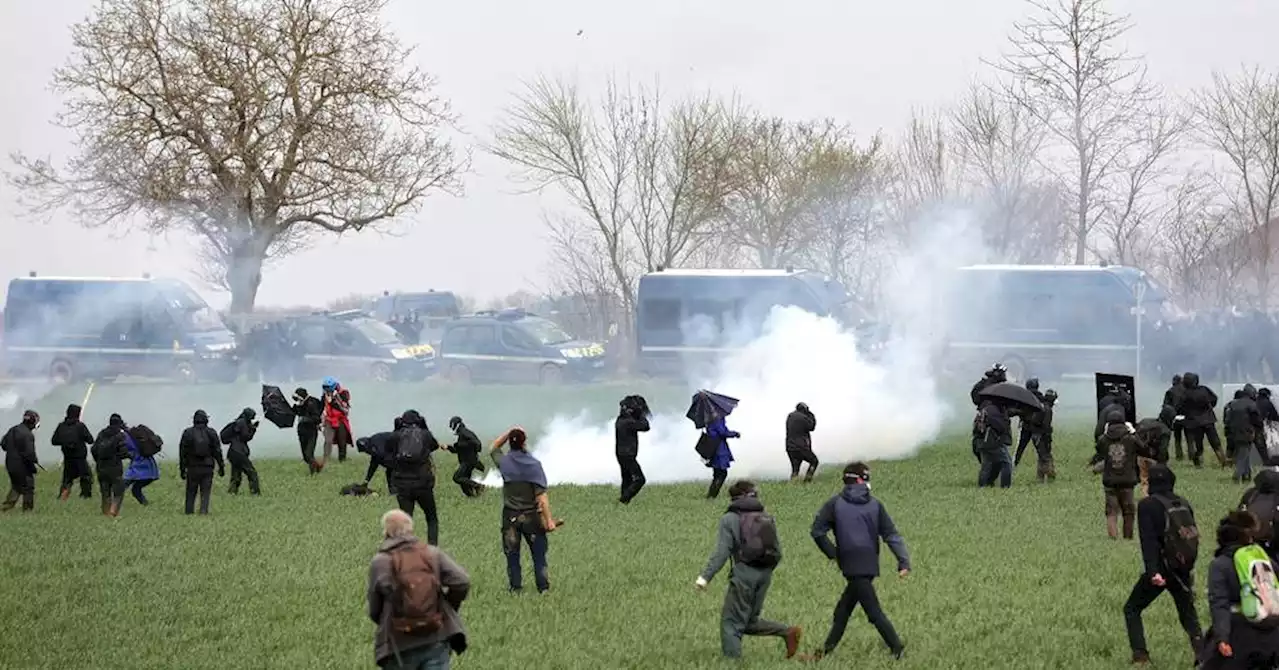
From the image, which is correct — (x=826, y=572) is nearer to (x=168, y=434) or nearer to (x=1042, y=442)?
(x=1042, y=442)

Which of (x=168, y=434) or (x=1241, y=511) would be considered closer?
(x=1241, y=511)

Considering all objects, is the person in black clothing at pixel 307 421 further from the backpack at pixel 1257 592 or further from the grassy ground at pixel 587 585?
Answer: the backpack at pixel 1257 592

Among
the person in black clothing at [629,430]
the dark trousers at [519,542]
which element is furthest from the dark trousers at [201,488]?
the dark trousers at [519,542]

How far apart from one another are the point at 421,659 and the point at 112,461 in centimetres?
1606

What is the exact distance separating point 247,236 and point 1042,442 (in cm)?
2946

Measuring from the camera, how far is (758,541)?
13211 mm

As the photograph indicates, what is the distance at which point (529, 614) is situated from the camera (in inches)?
622

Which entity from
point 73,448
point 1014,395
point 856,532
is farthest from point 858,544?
point 73,448

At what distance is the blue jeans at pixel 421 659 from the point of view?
1042 centimetres

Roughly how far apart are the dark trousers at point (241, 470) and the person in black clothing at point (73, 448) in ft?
7.42

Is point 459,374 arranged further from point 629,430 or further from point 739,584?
point 739,584

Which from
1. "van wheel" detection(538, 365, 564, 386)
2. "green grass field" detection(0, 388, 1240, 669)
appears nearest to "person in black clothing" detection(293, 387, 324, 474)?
"green grass field" detection(0, 388, 1240, 669)

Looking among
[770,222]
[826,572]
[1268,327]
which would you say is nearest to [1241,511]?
[826,572]

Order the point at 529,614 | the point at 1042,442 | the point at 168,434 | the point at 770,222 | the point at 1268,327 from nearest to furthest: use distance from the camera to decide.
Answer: the point at 529,614 < the point at 1042,442 < the point at 168,434 < the point at 1268,327 < the point at 770,222
